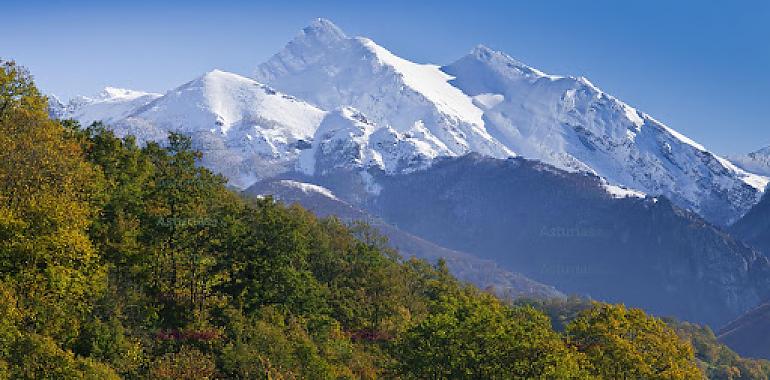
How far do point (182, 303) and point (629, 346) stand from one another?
4739 cm

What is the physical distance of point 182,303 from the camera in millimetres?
88250

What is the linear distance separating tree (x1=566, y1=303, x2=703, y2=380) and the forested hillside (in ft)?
0.64

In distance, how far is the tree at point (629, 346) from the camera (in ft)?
262

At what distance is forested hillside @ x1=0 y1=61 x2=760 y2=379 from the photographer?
214ft

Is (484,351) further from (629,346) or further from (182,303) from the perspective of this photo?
Answer: (182,303)

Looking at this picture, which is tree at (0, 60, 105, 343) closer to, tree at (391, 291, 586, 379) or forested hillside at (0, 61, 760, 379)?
forested hillside at (0, 61, 760, 379)

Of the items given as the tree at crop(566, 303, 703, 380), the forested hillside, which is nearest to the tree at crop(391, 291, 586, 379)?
the forested hillside

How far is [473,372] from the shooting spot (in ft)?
236

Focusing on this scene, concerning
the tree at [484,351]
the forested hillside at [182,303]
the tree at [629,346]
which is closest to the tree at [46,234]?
the forested hillside at [182,303]

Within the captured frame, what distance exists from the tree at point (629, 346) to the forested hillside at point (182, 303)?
0.20 metres

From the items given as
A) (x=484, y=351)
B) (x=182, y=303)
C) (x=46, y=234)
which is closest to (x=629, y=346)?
(x=484, y=351)

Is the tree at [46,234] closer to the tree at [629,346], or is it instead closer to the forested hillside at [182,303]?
the forested hillside at [182,303]

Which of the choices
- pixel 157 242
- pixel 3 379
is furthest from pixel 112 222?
pixel 3 379

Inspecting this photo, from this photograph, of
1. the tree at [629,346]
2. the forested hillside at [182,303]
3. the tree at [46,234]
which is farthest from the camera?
the tree at [629,346]
